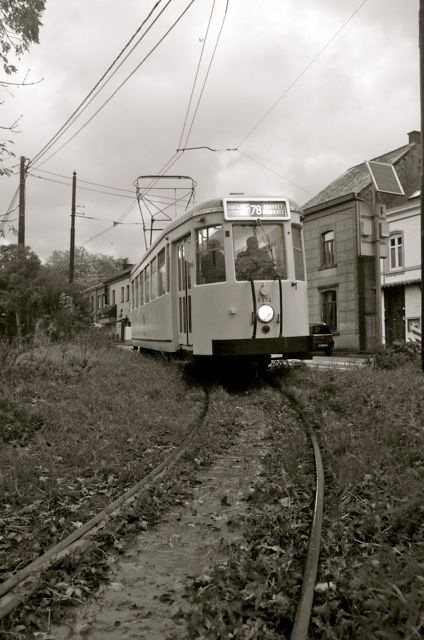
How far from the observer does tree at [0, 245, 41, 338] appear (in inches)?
1241

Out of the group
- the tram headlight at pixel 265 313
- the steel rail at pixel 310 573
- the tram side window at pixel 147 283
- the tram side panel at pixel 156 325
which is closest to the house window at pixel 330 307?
the tram side panel at pixel 156 325

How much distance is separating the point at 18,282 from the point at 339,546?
31.8m

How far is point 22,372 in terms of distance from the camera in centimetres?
1021

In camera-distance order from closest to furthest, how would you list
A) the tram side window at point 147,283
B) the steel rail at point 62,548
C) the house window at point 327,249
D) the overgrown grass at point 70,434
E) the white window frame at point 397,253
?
the steel rail at point 62,548, the overgrown grass at point 70,434, the tram side window at point 147,283, the white window frame at point 397,253, the house window at point 327,249

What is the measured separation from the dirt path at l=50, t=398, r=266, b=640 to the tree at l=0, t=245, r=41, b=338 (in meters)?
27.1

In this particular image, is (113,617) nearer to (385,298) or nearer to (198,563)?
(198,563)

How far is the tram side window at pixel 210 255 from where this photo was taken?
409 inches

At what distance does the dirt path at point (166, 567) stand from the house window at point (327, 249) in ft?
89.7

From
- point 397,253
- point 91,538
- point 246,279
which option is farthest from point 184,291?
point 397,253

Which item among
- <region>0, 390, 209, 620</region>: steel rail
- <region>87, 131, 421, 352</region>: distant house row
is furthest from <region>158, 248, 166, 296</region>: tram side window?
<region>87, 131, 421, 352</region>: distant house row

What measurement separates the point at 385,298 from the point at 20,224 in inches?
682

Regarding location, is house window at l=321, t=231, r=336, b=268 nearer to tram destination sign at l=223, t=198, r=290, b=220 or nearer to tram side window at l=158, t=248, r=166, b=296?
tram side window at l=158, t=248, r=166, b=296

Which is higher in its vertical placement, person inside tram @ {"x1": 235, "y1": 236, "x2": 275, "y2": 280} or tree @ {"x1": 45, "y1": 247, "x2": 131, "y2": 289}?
tree @ {"x1": 45, "y1": 247, "x2": 131, "y2": 289}

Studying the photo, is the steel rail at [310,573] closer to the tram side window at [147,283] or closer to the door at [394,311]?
the tram side window at [147,283]
